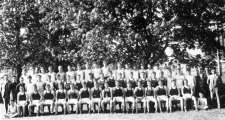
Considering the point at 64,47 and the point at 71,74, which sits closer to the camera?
the point at 71,74

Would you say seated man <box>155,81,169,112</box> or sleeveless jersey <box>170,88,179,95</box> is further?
sleeveless jersey <box>170,88,179,95</box>

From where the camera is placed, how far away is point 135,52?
2155 centimetres

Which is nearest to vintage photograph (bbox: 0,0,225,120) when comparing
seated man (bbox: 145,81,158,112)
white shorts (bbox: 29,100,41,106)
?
seated man (bbox: 145,81,158,112)

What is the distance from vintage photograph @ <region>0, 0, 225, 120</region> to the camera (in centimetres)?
1518

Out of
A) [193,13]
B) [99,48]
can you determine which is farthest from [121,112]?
[193,13]

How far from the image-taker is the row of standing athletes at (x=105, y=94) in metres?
15.0

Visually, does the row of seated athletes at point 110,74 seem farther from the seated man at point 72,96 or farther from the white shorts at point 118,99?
the white shorts at point 118,99

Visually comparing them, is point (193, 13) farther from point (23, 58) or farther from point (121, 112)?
point (23, 58)

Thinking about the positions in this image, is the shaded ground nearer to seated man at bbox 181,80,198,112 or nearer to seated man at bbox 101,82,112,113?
seated man at bbox 181,80,198,112

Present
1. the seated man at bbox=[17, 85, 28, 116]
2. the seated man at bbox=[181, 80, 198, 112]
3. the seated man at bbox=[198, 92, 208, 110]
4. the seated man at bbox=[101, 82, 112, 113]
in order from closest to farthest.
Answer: the seated man at bbox=[181, 80, 198, 112] < the seated man at bbox=[198, 92, 208, 110] < the seated man at bbox=[101, 82, 112, 113] < the seated man at bbox=[17, 85, 28, 116]

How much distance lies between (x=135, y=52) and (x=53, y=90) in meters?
7.16

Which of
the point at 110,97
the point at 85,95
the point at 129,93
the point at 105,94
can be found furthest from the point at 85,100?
the point at 129,93

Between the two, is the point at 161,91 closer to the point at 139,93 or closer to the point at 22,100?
the point at 139,93

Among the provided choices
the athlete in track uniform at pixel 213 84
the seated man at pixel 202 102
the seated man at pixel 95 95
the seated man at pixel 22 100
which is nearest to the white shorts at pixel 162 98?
the seated man at pixel 202 102
